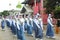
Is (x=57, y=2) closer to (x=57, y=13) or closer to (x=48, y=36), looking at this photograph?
(x=57, y=13)

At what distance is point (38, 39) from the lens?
54.1ft

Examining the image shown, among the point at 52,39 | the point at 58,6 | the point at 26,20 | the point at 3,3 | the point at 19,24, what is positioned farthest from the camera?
the point at 3,3

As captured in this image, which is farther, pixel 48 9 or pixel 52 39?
pixel 48 9

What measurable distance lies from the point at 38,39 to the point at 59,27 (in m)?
4.82

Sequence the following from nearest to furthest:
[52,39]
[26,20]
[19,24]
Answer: [19,24], [52,39], [26,20]

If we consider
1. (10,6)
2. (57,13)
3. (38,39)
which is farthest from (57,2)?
(10,6)

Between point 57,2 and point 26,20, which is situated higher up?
point 57,2

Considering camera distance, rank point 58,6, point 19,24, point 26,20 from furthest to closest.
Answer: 1. point 26,20
2. point 58,6
3. point 19,24

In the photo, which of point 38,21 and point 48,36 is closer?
point 38,21

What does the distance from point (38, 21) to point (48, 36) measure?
6.60ft

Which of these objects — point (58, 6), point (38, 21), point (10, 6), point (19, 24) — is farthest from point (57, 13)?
point (10, 6)

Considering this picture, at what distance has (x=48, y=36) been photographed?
59.2ft

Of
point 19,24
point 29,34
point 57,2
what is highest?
point 57,2

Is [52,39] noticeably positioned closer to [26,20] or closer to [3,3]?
[26,20]
